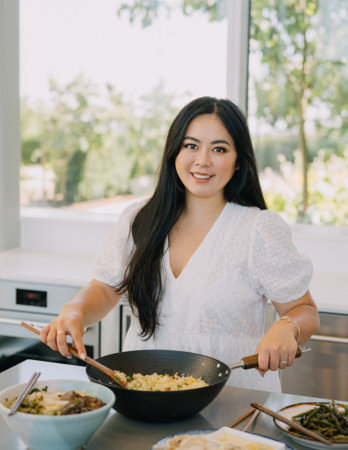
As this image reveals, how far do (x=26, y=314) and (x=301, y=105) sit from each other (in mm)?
1554

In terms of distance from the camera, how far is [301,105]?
2.96 m

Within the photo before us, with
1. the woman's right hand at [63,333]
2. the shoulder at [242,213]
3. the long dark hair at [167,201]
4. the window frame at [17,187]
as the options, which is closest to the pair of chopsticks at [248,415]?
the woman's right hand at [63,333]

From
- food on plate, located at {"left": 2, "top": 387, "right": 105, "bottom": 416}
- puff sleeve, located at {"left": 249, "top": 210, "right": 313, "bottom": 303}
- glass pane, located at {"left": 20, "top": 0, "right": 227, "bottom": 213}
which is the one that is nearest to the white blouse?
puff sleeve, located at {"left": 249, "top": 210, "right": 313, "bottom": 303}

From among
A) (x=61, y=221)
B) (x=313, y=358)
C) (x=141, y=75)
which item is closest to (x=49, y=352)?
(x=61, y=221)

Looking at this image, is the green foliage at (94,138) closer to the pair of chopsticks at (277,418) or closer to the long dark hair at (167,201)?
the long dark hair at (167,201)

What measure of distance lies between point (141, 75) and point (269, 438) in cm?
244

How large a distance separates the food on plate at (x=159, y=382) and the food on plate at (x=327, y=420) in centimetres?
21

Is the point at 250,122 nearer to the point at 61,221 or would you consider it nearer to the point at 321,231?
the point at 321,231

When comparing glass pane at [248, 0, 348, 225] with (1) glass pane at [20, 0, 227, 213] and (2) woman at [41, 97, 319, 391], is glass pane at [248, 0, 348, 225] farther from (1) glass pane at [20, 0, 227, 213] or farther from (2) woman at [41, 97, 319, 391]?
(2) woman at [41, 97, 319, 391]

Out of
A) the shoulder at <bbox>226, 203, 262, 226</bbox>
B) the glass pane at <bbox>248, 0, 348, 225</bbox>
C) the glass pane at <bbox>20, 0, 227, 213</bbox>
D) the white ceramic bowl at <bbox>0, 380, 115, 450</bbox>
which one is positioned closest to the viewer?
the white ceramic bowl at <bbox>0, 380, 115, 450</bbox>

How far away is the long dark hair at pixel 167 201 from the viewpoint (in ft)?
5.65

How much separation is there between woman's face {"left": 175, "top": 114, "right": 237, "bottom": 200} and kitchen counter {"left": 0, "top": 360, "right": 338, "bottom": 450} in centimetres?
56

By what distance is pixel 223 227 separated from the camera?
177cm

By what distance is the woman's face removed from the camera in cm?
169
